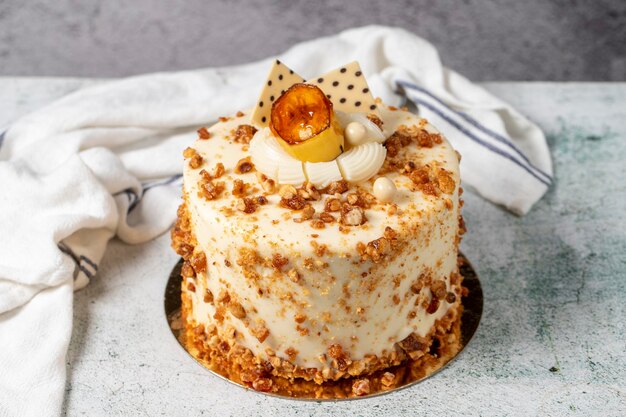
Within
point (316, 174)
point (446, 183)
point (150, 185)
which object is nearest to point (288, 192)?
point (316, 174)

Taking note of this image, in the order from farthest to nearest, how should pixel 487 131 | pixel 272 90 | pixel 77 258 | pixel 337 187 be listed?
pixel 487 131, pixel 77 258, pixel 272 90, pixel 337 187

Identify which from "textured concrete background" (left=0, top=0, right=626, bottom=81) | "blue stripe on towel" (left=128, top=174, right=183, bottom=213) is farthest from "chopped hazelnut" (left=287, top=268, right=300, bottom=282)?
"textured concrete background" (left=0, top=0, right=626, bottom=81)

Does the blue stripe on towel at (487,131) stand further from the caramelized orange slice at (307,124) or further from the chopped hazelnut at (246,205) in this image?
the chopped hazelnut at (246,205)

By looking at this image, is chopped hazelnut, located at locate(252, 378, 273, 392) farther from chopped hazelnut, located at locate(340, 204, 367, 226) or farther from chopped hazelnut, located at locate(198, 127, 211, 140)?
chopped hazelnut, located at locate(198, 127, 211, 140)

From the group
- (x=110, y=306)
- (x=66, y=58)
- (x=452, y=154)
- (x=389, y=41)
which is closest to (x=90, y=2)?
(x=66, y=58)

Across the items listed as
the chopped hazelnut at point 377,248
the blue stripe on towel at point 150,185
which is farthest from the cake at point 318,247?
the blue stripe on towel at point 150,185

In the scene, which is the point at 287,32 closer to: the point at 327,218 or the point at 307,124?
the point at 307,124
